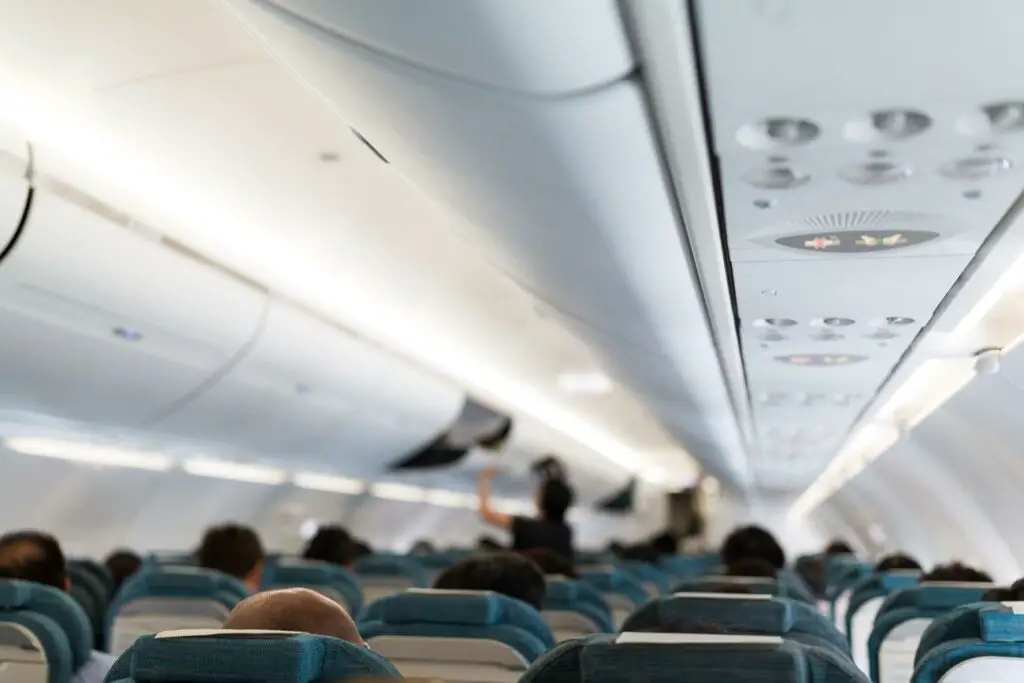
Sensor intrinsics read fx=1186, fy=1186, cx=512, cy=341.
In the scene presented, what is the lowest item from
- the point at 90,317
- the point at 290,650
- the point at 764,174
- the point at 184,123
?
the point at 290,650

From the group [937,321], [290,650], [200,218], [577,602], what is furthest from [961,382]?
[290,650]

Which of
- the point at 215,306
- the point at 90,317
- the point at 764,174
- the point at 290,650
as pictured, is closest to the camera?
the point at 290,650

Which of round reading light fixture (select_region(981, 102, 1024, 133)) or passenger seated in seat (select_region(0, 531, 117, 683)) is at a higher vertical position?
round reading light fixture (select_region(981, 102, 1024, 133))

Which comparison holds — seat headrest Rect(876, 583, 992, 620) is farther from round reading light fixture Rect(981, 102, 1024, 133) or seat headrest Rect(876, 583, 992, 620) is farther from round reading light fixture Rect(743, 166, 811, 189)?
round reading light fixture Rect(981, 102, 1024, 133)

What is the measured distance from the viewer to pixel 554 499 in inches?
367

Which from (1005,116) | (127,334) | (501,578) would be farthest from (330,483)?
(1005,116)

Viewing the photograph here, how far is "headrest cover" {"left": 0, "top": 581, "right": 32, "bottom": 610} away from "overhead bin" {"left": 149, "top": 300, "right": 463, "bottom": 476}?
2781 millimetres

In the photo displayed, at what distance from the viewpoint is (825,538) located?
30859 millimetres

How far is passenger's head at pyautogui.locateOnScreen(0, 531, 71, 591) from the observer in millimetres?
4953

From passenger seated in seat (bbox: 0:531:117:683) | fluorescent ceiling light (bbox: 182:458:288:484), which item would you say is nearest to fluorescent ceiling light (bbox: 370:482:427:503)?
fluorescent ceiling light (bbox: 182:458:288:484)

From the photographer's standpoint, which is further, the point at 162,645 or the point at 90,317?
the point at 90,317

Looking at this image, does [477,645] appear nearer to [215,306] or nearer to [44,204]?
[44,204]

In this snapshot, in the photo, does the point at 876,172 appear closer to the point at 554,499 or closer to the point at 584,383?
the point at 554,499

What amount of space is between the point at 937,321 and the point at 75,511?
6772 mm
